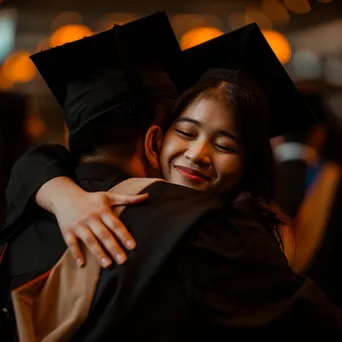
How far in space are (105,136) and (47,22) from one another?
2.57 m

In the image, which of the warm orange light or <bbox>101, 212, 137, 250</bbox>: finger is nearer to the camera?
<bbox>101, 212, 137, 250</bbox>: finger

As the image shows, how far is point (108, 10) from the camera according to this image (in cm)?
348

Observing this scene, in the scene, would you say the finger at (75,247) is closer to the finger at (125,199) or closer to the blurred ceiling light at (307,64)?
the finger at (125,199)

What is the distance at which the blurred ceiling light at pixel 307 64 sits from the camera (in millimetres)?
3473

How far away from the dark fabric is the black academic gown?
4.58ft

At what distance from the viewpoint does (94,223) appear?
93 cm

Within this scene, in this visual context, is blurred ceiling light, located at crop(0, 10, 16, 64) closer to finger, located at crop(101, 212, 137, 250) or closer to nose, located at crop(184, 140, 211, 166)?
nose, located at crop(184, 140, 211, 166)

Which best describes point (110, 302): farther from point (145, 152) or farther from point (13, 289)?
point (145, 152)

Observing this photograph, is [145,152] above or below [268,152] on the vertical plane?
above

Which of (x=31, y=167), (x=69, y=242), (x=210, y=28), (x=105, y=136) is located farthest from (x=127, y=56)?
(x=210, y=28)

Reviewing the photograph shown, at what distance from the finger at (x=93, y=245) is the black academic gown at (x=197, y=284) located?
0.02 m

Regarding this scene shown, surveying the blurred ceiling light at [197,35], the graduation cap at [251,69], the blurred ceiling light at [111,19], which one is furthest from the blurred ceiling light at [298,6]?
the graduation cap at [251,69]

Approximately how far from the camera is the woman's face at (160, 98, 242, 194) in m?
1.11

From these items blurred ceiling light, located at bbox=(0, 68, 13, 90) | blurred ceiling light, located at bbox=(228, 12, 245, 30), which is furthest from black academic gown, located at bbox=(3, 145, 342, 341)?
blurred ceiling light, located at bbox=(228, 12, 245, 30)
